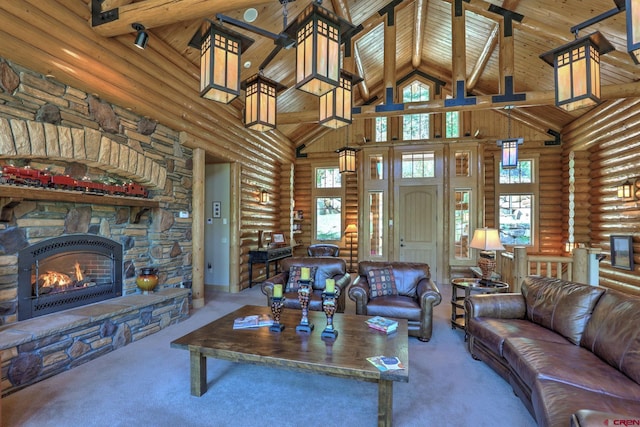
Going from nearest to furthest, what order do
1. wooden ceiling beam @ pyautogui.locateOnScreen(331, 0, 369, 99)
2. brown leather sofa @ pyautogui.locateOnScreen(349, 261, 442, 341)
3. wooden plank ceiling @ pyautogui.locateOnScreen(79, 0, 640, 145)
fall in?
wooden plank ceiling @ pyautogui.locateOnScreen(79, 0, 640, 145) → brown leather sofa @ pyautogui.locateOnScreen(349, 261, 442, 341) → wooden ceiling beam @ pyautogui.locateOnScreen(331, 0, 369, 99)

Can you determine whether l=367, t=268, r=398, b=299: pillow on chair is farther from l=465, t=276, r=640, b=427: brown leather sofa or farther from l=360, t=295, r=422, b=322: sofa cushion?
l=465, t=276, r=640, b=427: brown leather sofa

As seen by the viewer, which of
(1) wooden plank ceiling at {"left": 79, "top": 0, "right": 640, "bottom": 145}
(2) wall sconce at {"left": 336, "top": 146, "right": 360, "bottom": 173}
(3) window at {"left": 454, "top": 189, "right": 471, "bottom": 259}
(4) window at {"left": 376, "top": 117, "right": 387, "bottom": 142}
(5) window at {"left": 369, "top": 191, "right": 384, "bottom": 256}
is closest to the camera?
(1) wooden plank ceiling at {"left": 79, "top": 0, "right": 640, "bottom": 145}

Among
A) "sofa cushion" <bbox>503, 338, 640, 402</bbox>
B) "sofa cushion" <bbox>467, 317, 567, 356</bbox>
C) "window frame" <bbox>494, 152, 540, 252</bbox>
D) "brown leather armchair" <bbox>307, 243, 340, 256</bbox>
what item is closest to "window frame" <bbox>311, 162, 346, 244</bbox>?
"brown leather armchair" <bbox>307, 243, 340, 256</bbox>

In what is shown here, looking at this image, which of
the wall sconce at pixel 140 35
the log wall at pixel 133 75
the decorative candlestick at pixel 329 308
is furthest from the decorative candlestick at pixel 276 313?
the wall sconce at pixel 140 35

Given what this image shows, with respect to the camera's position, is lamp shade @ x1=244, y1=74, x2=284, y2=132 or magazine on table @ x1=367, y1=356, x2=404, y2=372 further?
lamp shade @ x1=244, y1=74, x2=284, y2=132

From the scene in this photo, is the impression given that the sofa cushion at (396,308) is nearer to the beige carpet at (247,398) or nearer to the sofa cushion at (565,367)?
the beige carpet at (247,398)

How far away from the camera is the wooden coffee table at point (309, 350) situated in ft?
7.02

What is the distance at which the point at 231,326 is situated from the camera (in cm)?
297

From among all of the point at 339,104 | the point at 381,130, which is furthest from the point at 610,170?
the point at 339,104

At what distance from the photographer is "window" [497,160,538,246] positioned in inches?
316

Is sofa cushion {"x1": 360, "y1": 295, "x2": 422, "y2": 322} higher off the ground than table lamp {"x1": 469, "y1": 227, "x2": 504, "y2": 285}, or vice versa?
table lamp {"x1": 469, "y1": 227, "x2": 504, "y2": 285}

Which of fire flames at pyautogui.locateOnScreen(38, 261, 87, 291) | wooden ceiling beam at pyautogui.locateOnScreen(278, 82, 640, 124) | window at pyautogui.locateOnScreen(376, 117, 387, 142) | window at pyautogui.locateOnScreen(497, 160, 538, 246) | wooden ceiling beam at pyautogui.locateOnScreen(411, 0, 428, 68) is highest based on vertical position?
wooden ceiling beam at pyautogui.locateOnScreen(411, 0, 428, 68)

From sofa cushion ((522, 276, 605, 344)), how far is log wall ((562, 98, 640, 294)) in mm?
3476

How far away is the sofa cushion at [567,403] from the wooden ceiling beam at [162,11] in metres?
3.60
